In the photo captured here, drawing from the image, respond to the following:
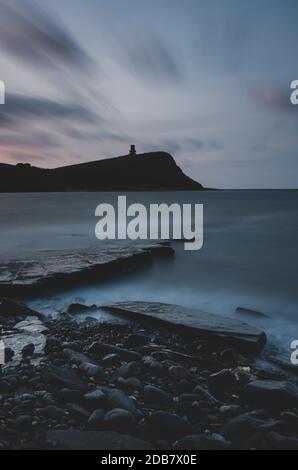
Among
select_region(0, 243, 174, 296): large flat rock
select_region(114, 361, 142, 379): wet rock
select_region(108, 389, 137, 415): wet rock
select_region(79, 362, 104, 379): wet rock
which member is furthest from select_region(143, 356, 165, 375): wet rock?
select_region(0, 243, 174, 296): large flat rock

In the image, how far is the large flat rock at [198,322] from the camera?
5012mm

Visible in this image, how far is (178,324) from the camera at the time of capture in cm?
543

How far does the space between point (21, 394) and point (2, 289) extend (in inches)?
153

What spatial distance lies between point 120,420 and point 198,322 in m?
2.60

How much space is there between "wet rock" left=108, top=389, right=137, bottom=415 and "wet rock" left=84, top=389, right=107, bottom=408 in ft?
0.19

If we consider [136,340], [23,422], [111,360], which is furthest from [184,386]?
[23,422]

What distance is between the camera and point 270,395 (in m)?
3.58

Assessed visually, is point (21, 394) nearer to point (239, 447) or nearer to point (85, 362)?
point (85, 362)

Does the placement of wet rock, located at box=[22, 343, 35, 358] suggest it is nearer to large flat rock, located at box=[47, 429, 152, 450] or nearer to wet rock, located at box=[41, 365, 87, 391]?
wet rock, located at box=[41, 365, 87, 391]

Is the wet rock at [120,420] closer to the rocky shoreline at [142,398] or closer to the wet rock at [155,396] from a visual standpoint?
the rocky shoreline at [142,398]

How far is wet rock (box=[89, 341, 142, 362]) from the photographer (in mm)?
4450

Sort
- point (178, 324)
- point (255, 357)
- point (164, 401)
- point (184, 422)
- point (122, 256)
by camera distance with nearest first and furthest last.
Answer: point (184, 422)
point (164, 401)
point (255, 357)
point (178, 324)
point (122, 256)

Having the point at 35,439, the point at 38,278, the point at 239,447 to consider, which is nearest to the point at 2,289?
the point at 38,278

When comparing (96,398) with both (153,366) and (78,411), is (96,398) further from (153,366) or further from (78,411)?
(153,366)
